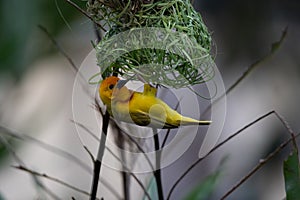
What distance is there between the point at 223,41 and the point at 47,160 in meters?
1.01

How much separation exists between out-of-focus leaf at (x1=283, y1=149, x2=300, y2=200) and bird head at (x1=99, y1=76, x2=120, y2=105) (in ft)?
1.10

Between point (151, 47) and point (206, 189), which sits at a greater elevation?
point (151, 47)

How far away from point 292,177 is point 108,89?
1.17 feet

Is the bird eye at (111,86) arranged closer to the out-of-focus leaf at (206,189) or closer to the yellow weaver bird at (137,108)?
the yellow weaver bird at (137,108)

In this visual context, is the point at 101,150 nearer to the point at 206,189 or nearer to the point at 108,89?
the point at 108,89

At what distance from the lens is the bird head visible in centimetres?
70

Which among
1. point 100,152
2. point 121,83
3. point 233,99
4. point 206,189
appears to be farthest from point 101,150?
point 233,99

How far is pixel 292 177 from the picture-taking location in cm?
91

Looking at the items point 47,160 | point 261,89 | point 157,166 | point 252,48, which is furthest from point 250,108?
point 157,166

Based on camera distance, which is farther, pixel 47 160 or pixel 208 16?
pixel 47 160

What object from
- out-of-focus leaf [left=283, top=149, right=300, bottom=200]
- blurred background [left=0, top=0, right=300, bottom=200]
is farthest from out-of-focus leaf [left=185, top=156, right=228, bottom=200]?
blurred background [left=0, top=0, right=300, bottom=200]

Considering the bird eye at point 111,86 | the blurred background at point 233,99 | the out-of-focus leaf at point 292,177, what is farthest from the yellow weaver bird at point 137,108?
the blurred background at point 233,99

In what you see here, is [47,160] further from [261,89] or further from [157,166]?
[157,166]

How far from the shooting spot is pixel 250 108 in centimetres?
277
